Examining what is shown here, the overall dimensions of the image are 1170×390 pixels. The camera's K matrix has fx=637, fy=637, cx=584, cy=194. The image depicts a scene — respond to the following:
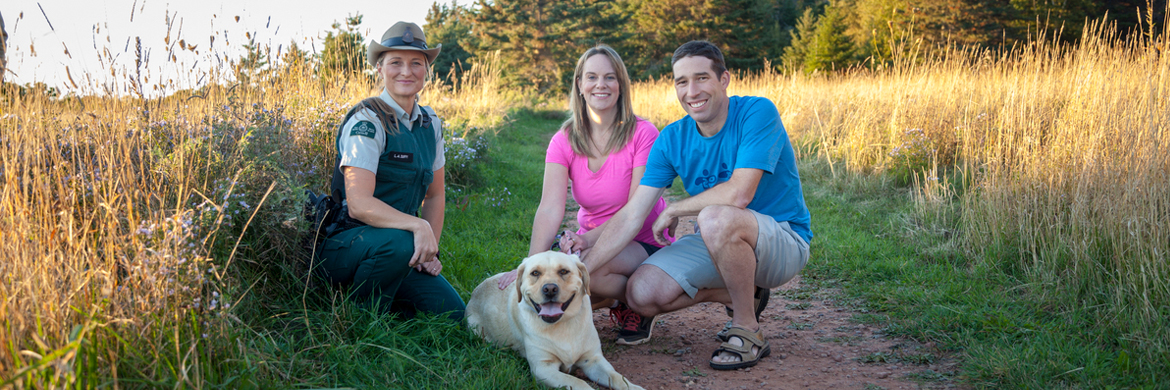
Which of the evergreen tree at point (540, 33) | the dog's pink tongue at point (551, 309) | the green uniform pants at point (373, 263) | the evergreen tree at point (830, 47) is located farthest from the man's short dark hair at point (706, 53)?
the evergreen tree at point (540, 33)

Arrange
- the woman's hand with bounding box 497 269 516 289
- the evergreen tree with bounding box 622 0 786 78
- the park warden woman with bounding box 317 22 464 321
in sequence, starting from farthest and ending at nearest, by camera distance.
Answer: the evergreen tree with bounding box 622 0 786 78
the woman's hand with bounding box 497 269 516 289
the park warden woman with bounding box 317 22 464 321

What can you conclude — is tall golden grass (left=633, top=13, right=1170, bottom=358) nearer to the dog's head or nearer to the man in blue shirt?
the man in blue shirt

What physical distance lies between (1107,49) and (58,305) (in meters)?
7.61

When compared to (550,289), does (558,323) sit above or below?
below

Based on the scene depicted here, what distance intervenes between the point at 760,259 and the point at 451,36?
1771 inches

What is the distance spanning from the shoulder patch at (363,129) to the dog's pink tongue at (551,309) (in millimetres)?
1242

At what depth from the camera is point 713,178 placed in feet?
12.0

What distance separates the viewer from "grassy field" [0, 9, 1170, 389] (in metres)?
2.12

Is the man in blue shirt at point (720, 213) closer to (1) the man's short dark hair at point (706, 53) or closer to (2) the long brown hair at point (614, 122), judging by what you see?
(1) the man's short dark hair at point (706, 53)

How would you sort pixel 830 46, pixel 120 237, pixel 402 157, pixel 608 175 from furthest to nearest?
pixel 830 46 → pixel 608 175 → pixel 402 157 → pixel 120 237

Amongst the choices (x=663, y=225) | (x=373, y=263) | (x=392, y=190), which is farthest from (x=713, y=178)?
(x=373, y=263)

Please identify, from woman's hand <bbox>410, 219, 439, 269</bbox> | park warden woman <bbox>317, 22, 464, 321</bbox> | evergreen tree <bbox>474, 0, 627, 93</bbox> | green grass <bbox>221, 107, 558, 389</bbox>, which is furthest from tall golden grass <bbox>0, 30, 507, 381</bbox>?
evergreen tree <bbox>474, 0, 627, 93</bbox>

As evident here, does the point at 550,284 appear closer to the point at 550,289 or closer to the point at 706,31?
the point at 550,289

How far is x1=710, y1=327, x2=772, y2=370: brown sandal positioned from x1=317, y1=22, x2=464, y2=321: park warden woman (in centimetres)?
144
